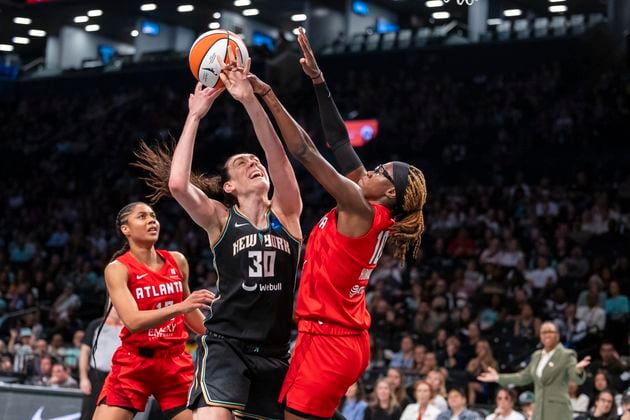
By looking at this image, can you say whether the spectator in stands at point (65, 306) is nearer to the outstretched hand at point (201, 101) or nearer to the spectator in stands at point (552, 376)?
the spectator in stands at point (552, 376)

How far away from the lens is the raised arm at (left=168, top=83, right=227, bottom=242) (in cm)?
496

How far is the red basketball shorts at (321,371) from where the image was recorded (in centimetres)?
476

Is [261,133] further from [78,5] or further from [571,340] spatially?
[78,5]

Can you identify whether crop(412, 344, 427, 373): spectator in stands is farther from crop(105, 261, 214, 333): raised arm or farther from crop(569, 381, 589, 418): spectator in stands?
crop(105, 261, 214, 333): raised arm

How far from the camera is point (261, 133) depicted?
494 cm

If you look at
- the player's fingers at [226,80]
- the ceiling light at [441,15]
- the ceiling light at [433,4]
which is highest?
the ceiling light at [441,15]

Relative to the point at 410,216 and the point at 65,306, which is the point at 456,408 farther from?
the point at 65,306

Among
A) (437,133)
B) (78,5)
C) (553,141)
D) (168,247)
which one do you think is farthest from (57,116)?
(553,141)

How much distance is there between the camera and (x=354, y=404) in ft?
33.8

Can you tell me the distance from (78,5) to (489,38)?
1170 cm

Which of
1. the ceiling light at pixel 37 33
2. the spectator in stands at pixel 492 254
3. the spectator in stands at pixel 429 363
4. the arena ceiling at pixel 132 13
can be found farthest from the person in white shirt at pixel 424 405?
the ceiling light at pixel 37 33

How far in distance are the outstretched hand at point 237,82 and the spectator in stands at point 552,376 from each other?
5.40 meters

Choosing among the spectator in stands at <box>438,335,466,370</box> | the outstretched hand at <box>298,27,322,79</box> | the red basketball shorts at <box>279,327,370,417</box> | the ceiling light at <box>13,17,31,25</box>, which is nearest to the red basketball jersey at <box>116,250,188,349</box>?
the red basketball shorts at <box>279,327,370,417</box>

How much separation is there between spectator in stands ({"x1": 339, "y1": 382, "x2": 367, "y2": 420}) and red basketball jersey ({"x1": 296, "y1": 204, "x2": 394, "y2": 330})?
544cm
